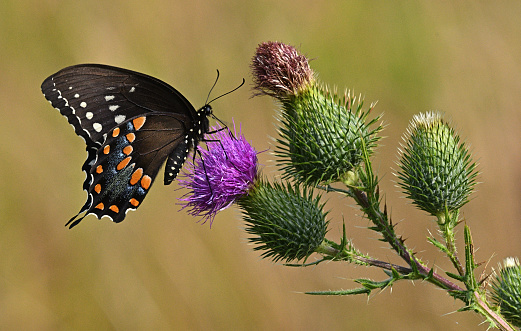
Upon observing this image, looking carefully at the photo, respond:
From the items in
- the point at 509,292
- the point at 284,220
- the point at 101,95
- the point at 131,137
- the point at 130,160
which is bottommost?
the point at 509,292

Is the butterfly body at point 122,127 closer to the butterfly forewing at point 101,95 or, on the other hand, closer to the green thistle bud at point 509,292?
the butterfly forewing at point 101,95

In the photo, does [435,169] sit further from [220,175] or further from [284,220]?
[220,175]

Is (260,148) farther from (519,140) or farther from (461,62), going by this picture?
(519,140)

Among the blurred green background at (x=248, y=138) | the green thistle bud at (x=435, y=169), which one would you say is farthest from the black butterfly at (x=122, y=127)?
the blurred green background at (x=248, y=138)

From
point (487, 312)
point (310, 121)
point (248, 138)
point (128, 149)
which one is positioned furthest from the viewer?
point (248, 138)

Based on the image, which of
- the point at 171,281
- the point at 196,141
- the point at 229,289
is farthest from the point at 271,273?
the point at 196,141

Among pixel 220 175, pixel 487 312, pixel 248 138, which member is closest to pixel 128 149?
pixel 220 175

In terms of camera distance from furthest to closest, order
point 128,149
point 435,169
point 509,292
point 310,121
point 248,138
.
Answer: point 248,138, point 128,149, point 310,121, point 435,169, point 509,292
